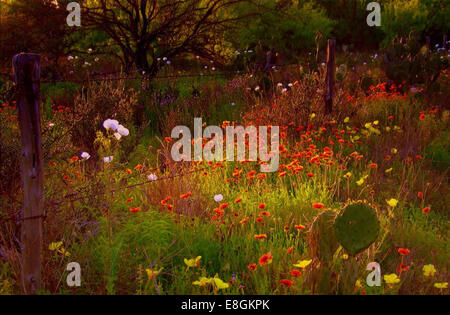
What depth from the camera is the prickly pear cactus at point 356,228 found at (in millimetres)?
2328

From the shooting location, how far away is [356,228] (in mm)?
2318

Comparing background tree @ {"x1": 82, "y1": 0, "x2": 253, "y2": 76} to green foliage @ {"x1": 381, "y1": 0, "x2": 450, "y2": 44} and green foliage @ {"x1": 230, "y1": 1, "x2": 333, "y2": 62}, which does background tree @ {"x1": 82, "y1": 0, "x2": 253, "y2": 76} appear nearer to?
green foliage @ {"x1": 230, "y1": 1, "x2": 333, "y2": 62}

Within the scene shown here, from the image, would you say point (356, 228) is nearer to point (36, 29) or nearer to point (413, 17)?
point (36, 29)

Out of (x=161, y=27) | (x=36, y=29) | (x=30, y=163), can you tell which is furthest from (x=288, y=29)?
(x=30, y=163)

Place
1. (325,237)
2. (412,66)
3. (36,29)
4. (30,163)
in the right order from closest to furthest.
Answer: (30,163)
(325,237)
(412,66)
(36,29)

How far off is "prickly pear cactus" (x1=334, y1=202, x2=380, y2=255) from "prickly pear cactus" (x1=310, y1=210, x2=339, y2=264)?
87 millimetres

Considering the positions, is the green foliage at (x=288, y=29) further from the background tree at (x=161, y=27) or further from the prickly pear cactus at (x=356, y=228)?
the prickly pear cactus at (x=356, y=228)

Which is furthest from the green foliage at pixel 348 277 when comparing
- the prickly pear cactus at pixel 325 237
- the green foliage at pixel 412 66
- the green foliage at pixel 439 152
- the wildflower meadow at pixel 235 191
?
the green foliage at pixel 412 66

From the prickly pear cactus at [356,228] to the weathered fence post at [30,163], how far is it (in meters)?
1.59

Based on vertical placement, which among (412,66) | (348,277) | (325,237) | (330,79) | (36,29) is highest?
(36,29)

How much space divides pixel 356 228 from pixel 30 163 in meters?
1.74
